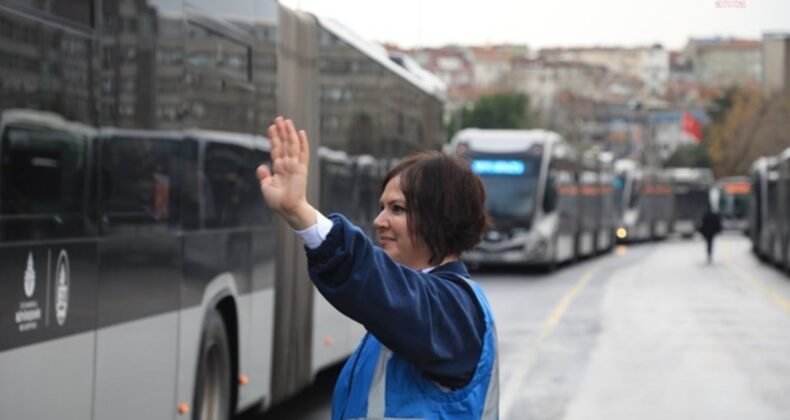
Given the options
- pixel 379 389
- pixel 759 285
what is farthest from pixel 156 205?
pixel 759 285

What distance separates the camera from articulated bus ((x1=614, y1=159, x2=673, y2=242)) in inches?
3017

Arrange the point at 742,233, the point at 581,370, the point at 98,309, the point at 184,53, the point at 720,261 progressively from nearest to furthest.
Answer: the point at 98,309 < the point at 184,53 < the point at 581,370 < the point at 720,261 < the point at 742,233

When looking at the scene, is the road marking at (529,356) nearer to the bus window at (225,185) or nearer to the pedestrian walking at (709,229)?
the bus window at (225,185)

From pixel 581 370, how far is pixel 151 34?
34.7 ft

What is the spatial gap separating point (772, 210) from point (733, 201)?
49.7 meters

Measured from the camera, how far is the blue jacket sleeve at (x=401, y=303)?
3.92 metres

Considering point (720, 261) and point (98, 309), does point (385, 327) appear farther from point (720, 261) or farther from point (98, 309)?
point (720, 261)

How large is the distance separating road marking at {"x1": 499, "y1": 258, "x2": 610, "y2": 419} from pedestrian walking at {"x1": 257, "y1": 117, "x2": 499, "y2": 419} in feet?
27.4

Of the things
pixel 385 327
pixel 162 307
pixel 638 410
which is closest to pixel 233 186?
pixel 162 307

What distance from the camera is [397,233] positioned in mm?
4254

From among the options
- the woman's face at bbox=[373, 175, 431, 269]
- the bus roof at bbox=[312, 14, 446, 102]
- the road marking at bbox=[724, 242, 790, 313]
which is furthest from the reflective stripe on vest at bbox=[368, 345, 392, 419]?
the road marking at bbox=[724, 242, 790, 313]

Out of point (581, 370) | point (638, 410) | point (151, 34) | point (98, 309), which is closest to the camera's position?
point (98, 309)

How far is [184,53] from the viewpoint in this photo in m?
9.29

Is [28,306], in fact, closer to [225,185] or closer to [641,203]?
[225,185]
